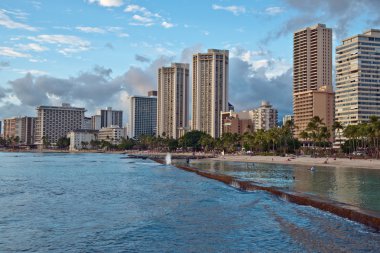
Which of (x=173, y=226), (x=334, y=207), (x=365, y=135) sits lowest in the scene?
(x=173, y=226)

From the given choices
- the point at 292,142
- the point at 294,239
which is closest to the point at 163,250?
the point at 294,239

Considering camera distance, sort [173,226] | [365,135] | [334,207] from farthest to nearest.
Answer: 1. [365,135]
2. [334,207]
3. [173,226]

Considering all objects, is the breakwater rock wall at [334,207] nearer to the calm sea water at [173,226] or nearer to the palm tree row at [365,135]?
the calm sea water at [173,226]

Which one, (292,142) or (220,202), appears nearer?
(220,202)

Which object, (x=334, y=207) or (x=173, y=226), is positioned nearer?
(x=173, y=226)

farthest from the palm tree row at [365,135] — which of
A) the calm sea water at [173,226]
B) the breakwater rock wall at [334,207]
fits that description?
the calm sea water at [173,226]

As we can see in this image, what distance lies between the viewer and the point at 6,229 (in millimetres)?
26391

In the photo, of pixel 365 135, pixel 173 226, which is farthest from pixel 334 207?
pixel 365 135

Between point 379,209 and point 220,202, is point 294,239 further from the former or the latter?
point 220,202

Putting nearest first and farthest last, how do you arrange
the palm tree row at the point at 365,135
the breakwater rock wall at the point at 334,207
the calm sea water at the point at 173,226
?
the calm sea water at the point at 173,226, the breakwater rock wall at the point at 334,207, the palm tree row at the point at 365,135

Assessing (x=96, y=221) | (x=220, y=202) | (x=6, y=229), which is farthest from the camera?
(x=220, y=202)

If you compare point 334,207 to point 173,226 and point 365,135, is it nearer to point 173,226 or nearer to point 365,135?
point 173,226

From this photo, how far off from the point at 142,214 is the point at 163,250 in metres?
10.5

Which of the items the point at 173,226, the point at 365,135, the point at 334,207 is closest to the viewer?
the point at 173,226
